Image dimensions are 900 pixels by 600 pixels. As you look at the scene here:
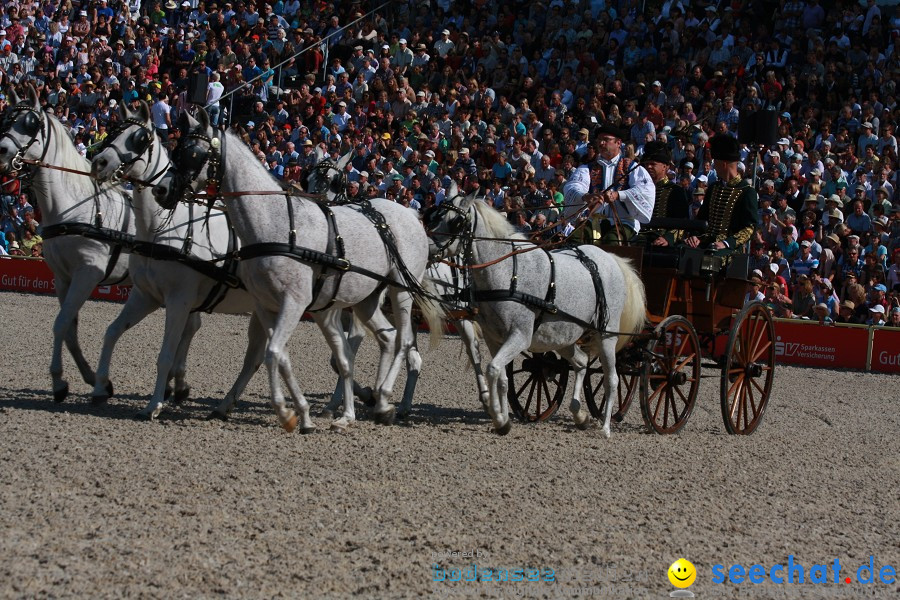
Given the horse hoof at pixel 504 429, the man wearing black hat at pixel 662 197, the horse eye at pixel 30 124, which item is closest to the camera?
the horse hoof at pixel 504 429

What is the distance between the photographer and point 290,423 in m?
7.65

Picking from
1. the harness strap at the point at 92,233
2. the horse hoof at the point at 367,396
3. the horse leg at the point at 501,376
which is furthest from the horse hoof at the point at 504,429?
the harness strap at the point at 92,233

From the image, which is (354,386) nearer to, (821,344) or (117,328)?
(117,328)

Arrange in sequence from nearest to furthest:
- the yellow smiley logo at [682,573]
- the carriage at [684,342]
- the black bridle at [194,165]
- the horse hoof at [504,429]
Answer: the yellow smiley logo at [682,573] → the black bridle at [194,165] → the horse hoof at [504,429] → the carriage at [684,342]

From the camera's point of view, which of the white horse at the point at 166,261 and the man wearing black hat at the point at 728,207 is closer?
the white horse at the point at 166,261

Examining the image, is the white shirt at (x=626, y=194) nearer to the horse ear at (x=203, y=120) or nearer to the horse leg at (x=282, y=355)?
the horse leg at (x=282, y=355)

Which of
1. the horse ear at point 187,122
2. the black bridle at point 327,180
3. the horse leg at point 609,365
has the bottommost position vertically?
the horse leg at point 609,365

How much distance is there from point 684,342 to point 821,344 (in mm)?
6685

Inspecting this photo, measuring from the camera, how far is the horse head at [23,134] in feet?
27.8

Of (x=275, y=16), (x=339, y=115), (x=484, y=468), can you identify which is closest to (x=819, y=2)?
(x=339, y=115)

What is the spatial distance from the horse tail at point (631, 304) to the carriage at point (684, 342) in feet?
0.34

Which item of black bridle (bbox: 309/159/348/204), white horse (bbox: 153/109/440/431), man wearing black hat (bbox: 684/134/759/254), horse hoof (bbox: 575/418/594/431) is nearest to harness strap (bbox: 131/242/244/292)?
white horse (bbox: 153/109/440/431)

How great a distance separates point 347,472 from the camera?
6617 mm

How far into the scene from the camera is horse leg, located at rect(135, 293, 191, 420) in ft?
26.1
